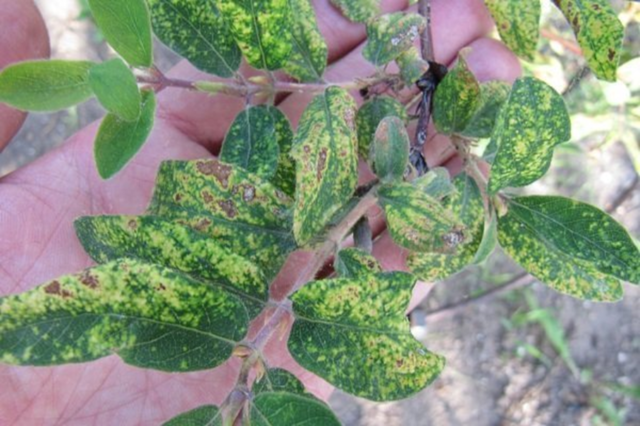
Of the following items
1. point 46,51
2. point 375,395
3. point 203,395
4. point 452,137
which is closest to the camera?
point 375,395

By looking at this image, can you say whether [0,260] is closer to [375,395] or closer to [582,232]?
[375,395]

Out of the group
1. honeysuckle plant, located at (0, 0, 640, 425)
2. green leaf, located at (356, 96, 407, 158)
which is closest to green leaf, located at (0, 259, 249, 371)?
honeysuckle plant, located at (0, 0, 640, 425)

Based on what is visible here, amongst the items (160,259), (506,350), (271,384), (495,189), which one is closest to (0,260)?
(160,259)

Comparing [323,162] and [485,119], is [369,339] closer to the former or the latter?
[323,162]

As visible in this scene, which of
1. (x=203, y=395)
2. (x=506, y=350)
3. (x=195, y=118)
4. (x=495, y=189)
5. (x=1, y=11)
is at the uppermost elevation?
(x=1, y=11)

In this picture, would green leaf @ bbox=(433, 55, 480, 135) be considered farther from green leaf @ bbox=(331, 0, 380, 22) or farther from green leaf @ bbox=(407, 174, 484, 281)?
green leaf @ bbox=(331, 0, 380, 22)

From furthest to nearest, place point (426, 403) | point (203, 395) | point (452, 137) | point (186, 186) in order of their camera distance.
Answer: point (426, 403)
point (203, 395)
point (452, 137)
point (186, 186)

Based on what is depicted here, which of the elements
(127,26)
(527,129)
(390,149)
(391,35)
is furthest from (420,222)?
(127,26)
